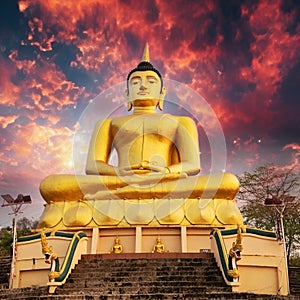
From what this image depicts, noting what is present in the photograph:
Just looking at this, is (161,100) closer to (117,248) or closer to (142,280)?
(117,248)

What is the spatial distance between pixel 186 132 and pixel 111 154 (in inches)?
113

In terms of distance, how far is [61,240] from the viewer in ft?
36.7

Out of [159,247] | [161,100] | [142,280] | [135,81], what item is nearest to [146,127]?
[161,100]

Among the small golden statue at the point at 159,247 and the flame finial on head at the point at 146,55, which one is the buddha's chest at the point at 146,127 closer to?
the flame finial on head at the point at 146,55

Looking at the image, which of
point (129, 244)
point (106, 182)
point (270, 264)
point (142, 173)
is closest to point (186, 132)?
point (142, 173)

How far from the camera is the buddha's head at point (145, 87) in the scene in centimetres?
1669

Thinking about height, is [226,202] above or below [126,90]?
below

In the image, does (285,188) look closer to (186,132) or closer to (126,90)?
(186,132)

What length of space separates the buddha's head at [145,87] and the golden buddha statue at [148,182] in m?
1.07

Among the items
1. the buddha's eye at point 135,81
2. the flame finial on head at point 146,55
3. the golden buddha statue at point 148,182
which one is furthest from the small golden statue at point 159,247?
the flame finial on head at point 146,55

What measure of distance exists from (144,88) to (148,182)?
4461 mm

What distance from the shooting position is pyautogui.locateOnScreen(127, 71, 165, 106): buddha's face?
1669cm

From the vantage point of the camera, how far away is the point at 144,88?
16.7 meters

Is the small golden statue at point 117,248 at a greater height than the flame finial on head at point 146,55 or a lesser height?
lesser
